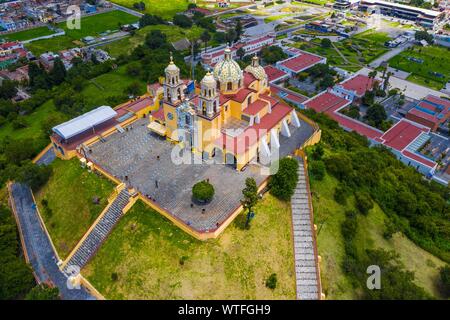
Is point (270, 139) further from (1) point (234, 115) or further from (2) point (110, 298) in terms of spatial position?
(2) point (110, 298)

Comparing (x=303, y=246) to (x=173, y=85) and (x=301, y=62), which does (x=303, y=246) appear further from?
(x=301, y=62)

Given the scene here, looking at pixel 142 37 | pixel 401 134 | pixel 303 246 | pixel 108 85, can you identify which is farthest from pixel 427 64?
pixel 303 246

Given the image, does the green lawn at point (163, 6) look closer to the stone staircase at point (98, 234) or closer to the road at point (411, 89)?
the road at point (411, 89)

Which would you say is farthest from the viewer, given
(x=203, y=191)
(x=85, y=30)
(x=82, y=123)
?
(x=85, y=30)

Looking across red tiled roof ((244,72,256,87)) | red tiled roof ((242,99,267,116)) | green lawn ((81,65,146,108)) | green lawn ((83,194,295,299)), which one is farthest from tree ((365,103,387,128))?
green lawn ((83,194,295,299))

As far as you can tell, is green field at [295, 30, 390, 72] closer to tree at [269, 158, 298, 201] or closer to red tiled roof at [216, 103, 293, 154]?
red tiled roof at [216, 103, 293, 154]
